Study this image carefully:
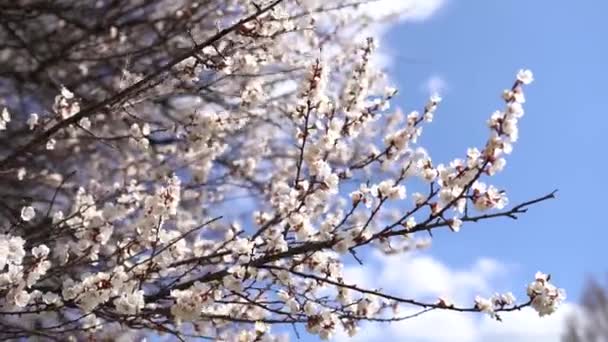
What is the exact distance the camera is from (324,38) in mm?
5656

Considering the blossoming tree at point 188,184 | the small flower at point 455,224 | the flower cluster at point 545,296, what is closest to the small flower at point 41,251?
the blossoming tree at point 188,184

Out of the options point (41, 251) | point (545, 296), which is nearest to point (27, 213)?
point (41, 251)

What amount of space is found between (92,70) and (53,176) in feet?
3.05

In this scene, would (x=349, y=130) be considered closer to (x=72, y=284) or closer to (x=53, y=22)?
(x=72, y=284)

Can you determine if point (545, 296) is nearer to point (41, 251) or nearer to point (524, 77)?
point (524, 77)

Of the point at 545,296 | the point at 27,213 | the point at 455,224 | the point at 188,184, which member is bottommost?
the point at 545,296

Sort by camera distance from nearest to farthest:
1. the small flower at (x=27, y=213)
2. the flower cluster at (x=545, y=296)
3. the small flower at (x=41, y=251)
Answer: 1. the flower cluster at (x=545, y=296)
2. the small flower at (x=41, y=251)
3. the small flower at (x=27, y=213)

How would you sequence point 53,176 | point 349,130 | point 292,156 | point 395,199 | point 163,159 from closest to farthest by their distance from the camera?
point 395,199
point 349,130
point 53,176
point 163,159
point 292,156

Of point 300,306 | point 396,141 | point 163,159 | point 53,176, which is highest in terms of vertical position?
point 163,159

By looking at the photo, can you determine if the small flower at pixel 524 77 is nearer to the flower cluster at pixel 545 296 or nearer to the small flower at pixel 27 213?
the flower cluster at pixel 545 296

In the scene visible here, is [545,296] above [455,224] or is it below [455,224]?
below

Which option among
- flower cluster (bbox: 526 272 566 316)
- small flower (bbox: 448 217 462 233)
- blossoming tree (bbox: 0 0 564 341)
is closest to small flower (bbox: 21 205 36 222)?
blossoming tree (bbox: 0 0 564 341)

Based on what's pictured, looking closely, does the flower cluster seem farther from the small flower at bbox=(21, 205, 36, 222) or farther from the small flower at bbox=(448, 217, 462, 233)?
Answer: the small flower at bbox=(21, 205, 36, 222)

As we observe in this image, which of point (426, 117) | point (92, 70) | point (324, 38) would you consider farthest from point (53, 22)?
point (426, 117)
